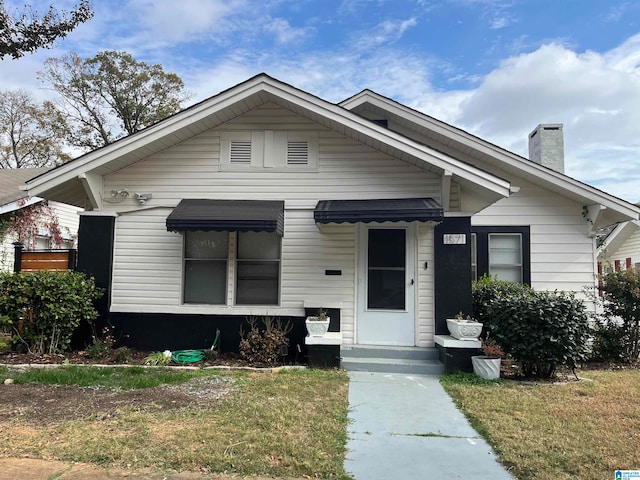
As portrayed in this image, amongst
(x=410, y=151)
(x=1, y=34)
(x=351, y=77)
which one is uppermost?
(x=351, y=77)

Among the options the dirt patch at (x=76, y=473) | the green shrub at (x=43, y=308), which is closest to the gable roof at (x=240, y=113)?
the green shrub at (x=43, y=308)

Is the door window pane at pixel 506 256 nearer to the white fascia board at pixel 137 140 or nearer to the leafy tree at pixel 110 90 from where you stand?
the white fascia board at pixel 137 140

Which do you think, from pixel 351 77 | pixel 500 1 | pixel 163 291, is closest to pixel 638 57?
pixel 500 1

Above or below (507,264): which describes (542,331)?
below

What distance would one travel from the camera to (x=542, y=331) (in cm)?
607

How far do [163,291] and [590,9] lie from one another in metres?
10.8

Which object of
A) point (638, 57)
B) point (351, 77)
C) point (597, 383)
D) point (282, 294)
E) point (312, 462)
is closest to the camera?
point (312, 462)

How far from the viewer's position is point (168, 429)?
13.3ft

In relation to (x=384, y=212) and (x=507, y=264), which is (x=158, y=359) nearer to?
(x=384, y=212)

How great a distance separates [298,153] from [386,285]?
2.87 m

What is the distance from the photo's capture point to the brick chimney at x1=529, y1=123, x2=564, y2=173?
10508mm

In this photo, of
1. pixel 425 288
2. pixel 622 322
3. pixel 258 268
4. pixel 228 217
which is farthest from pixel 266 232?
pixel 622 322

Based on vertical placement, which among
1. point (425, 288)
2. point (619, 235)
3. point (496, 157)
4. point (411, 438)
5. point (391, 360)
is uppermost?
point (496, 157)

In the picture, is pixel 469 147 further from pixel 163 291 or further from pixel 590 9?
Result: pixel 163 291
